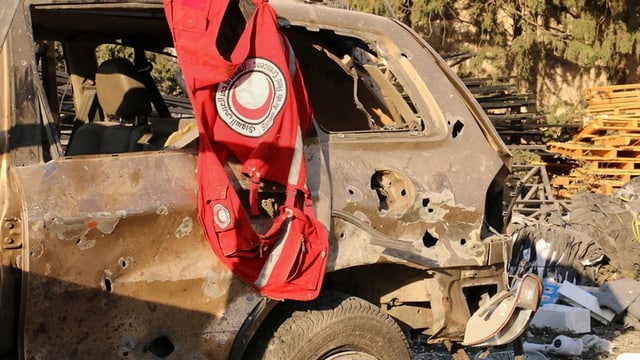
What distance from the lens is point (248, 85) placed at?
9.30 feet

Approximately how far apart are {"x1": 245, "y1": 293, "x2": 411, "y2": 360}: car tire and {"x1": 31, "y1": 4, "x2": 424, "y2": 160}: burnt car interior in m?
0.89

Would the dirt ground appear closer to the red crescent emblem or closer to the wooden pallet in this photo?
the red crescent emblem

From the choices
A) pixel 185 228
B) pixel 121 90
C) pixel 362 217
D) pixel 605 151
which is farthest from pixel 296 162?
pixel 605 151

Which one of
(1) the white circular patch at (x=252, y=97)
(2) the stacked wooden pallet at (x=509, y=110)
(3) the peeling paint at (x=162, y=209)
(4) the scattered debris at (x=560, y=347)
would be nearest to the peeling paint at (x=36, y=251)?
(3) the peeling paint at (x=162, y=209)

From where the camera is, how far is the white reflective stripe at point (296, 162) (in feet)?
9.50

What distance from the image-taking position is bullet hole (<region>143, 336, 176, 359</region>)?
2695 millimetres

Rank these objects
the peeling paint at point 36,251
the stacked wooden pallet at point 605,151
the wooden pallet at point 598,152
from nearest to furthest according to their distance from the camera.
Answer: the peeling paint at point 36,251 → the stacked wooden pallet at point 605,151 → the wooden pallet at point 598,152

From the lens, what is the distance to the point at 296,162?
2.91m

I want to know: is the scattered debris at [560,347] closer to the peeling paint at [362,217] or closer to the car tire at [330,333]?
the car tire at [330,333]

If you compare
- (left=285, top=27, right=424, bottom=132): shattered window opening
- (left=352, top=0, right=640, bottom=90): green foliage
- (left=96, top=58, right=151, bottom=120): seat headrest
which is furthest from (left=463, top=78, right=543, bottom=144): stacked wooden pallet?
(left=96, top=58, right=151, bottom=120): seat headrest

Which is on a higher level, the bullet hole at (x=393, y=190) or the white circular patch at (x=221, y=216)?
the white circular patch at (x=221, y=216)

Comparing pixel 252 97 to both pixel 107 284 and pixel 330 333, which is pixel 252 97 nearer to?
pixel 107 284

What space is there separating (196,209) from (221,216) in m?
0.11

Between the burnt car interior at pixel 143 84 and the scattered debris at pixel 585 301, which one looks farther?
the scattered debris at pixel 585 301
